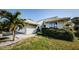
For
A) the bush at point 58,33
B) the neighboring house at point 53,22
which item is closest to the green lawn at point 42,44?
the bush at point 58,33

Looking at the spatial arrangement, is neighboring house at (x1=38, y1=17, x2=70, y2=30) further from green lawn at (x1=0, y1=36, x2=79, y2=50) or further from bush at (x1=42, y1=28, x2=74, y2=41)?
green lawn at (x1=0, y1=36, x2=79, y2=50)

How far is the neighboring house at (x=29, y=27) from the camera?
274 centimetres

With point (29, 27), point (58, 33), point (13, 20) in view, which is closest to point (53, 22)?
point (58, 33)

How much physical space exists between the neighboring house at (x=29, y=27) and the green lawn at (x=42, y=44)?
9 cm

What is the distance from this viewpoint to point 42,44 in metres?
2.75

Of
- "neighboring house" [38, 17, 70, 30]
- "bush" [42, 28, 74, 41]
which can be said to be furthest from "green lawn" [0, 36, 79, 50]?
"neighboring house" [38, 17, 70, 30]

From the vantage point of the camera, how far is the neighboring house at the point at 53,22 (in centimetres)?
274

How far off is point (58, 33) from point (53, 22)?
15cm

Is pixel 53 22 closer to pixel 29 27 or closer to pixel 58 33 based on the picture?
pixel 58 33

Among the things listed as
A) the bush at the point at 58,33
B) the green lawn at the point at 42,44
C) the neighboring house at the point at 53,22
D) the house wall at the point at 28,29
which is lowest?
the green lawn at the point at 42,44

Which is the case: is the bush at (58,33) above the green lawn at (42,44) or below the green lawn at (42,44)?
above

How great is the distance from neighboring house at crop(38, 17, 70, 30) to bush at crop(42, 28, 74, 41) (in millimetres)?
52

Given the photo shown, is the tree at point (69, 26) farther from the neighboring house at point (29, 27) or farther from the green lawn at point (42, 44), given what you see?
the neighboring house at point (29, 27)
